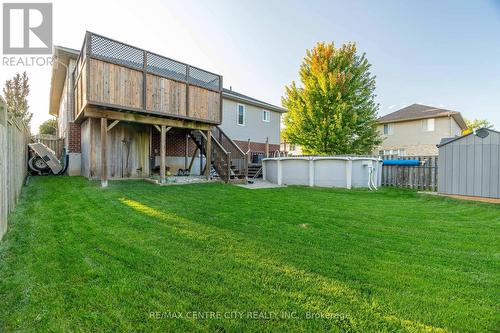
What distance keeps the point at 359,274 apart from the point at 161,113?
8532 millimetres

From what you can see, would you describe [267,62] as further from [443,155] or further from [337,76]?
[443,155]

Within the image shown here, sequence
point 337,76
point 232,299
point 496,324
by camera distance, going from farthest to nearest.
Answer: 1. point 337,76
2. point 232,299
3. point 496,324

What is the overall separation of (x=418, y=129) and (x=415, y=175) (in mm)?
15043

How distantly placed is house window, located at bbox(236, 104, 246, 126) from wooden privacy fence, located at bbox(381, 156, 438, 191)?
28.8 ft

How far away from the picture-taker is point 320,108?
17.7m

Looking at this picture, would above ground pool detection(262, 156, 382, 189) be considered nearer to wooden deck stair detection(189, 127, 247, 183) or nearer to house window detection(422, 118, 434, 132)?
wooden deck stair detection(189, 127, 247, 183)

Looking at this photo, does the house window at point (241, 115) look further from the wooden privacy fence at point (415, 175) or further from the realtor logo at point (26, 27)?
the realtor logo at point (26, 27)

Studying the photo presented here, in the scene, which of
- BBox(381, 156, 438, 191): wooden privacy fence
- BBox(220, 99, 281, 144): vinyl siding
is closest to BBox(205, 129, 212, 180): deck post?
BBox(220, 99, 281, 144): vinyl siding

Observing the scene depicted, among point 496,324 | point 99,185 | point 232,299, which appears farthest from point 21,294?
point 99,185

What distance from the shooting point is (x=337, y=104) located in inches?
677

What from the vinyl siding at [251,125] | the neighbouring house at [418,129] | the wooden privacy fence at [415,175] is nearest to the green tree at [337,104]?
the vinyl siding at [251,125]

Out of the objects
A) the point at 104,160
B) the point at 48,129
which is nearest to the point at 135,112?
the point at 104,160

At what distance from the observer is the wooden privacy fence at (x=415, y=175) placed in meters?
10.2

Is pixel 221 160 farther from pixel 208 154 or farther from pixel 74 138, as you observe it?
pixel 74 138
